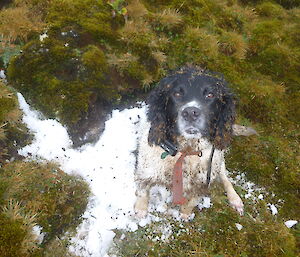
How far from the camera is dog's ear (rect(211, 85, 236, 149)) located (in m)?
4.58

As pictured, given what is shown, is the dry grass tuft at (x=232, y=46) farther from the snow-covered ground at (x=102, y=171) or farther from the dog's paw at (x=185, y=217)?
the dog's paw at (x=185, y=217)

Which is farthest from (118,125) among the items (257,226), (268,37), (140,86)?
(268,37)

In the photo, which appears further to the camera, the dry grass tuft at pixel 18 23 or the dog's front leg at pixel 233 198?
the dry grass tuft at pixel 18 23

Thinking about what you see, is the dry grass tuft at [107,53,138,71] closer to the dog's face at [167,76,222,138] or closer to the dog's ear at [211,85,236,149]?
the dog's face at [167,76,222,138]

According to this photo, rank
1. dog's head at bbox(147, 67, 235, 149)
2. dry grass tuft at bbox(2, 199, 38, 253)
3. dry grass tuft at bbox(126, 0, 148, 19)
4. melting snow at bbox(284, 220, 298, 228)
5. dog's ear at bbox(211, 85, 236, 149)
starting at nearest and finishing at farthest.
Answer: dry grass tuft at bbox(2, 199, 38, 253) → dog's head at bbox(147, 67, 235, 149) → dog's ear at bbox(211, 85, 236, 149) → melting snow at bbox(284, 220, 298, 228) → dry grass tuft at bbox(126, 0, 148, 19)

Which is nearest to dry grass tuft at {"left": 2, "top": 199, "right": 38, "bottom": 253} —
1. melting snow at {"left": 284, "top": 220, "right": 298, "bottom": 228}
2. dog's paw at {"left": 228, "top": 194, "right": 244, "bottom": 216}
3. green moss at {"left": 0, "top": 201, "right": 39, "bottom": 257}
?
green moss at {"left": 0, "top": 201, "right": 39, "bottom": 257}

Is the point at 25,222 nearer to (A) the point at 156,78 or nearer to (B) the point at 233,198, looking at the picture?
(B) the point at 233,198

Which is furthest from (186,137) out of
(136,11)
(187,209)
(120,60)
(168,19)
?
(136,11)

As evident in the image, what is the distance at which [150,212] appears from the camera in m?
5.11

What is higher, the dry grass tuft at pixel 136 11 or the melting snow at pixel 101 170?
the dry grass tuft at pixel 136 11

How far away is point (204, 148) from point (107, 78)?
281 centimetres

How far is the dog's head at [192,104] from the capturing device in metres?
4.31

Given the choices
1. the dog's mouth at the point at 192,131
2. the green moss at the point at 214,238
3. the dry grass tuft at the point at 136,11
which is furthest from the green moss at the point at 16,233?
the dry grass tuft at the point at 136,11

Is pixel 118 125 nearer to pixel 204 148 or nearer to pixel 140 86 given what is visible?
pixel 140 86
